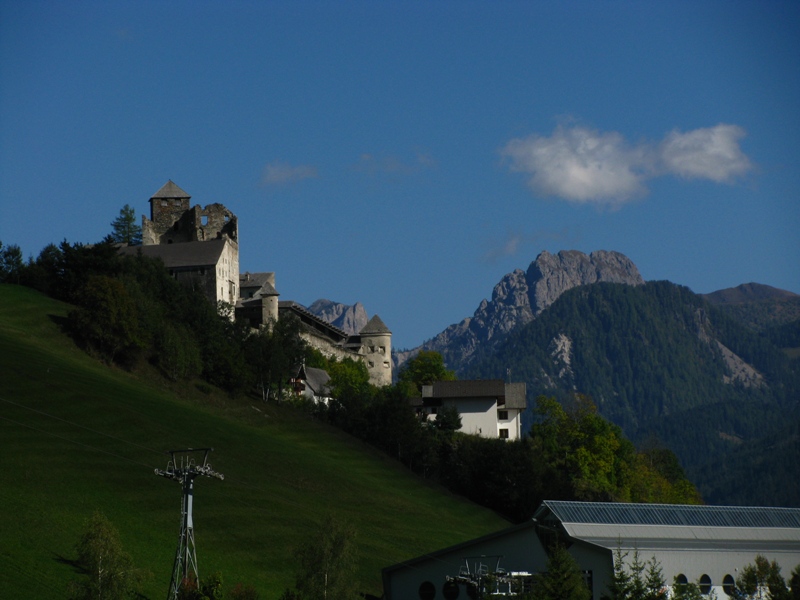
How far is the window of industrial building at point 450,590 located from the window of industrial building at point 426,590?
25.5 inches

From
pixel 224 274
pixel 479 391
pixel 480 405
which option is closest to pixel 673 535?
pixel 480 405

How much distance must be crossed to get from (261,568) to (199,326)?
59.6 meters

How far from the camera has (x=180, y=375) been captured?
113062mm

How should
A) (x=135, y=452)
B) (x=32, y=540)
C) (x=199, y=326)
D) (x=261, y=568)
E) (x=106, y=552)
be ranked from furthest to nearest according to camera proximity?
(x=199, y=326) < (x=135, y=452) < (x=261, y=568) < (x=32, y=540) < (x=106, y=552)

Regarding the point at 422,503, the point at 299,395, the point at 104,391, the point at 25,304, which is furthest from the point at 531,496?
the point at 25,304

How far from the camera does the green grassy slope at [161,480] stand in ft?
204

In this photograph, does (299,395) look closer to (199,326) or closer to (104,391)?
(199,326)

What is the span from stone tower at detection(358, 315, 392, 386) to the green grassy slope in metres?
37.6

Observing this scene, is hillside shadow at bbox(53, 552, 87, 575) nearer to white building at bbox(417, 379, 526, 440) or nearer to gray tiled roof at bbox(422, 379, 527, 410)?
white building at bbox(417, 379, 526, 440)

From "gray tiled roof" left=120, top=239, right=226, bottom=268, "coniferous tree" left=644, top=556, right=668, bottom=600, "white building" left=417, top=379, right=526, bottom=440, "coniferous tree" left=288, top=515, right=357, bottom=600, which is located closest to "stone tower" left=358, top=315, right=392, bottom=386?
"white building" left=417, top=379, right=526, bottom=440

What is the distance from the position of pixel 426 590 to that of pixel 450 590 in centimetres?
139

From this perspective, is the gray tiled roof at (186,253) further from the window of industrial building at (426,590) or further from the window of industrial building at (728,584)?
the window of industrial building at (728,584)

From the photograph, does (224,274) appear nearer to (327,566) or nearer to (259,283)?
(259,283)

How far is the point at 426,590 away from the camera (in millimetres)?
59000
